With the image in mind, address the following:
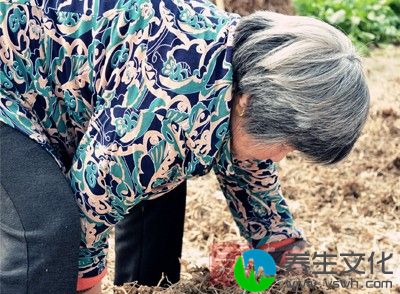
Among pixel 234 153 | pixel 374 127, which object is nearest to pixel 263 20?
pixel 234 153

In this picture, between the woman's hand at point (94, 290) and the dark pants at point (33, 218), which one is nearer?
the dark pants at point (33, 218)

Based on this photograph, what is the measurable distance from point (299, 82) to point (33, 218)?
650mm

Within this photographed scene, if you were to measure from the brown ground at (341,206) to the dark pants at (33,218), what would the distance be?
718 mm

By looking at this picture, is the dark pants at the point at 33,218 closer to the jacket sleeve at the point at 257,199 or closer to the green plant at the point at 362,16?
the jacket sleeve at the point at 257,199

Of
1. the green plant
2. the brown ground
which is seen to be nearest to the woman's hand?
the brown ground

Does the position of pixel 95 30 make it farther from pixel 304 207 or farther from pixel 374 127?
pixel 374 127

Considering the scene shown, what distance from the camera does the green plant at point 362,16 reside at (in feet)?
20.1

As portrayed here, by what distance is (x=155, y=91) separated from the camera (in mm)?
1703

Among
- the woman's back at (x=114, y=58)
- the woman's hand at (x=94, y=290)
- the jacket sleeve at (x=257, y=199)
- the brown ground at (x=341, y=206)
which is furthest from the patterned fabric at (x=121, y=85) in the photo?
the brown ground at (x=341, y=206)

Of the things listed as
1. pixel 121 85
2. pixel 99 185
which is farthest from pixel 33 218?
pixel 121 85

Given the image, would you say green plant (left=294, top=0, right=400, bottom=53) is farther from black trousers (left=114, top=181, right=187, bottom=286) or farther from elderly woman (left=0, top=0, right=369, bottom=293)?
elderly woman (left=0, top=0, right=369, bottom=293)

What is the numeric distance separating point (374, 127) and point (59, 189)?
7.98 feet

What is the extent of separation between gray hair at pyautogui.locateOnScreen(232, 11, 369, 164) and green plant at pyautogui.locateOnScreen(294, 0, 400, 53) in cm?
436

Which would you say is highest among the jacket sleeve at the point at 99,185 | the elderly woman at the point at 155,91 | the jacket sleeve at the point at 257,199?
the elderly woman at the point at 155,91
